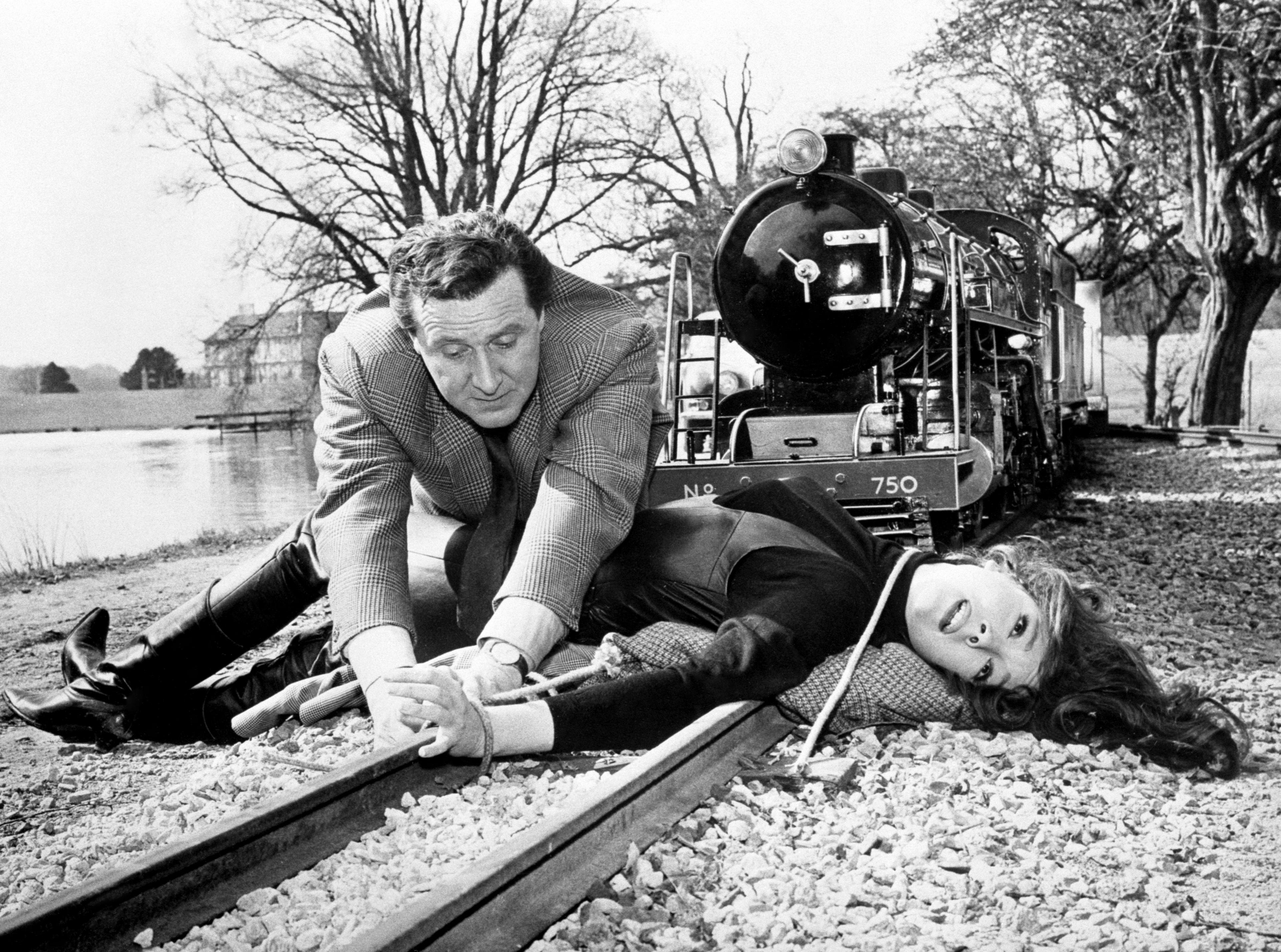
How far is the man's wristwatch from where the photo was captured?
9.27ft

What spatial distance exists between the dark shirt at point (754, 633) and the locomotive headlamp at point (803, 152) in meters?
4.16

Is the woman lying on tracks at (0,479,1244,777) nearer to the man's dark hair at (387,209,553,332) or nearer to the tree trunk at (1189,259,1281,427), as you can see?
the man's dark hair at (387,209,553,332)

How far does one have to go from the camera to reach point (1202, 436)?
18.0 m

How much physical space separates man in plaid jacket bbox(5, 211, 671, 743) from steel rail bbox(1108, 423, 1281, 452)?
14.7 metres

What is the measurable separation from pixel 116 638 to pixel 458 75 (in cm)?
1883

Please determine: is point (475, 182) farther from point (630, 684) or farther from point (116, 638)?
point (630, 684)

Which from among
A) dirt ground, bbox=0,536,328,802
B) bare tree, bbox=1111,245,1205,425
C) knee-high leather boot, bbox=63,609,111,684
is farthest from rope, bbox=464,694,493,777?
bare tree, bbox=1111,245,1205,425

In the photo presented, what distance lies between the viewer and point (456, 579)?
3455mm

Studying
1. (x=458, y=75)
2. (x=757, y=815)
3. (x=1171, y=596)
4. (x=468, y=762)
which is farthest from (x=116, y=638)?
(x=458, y=75)

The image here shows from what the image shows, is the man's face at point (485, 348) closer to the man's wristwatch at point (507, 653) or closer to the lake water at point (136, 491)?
the man's wristwatch at point (507, 653)

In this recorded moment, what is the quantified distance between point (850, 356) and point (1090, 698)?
429 cm

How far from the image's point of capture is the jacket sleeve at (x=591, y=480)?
2.93 m

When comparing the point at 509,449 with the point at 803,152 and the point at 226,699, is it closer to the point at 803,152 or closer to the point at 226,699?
the point at 226,699

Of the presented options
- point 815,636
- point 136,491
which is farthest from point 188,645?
point 136,491
